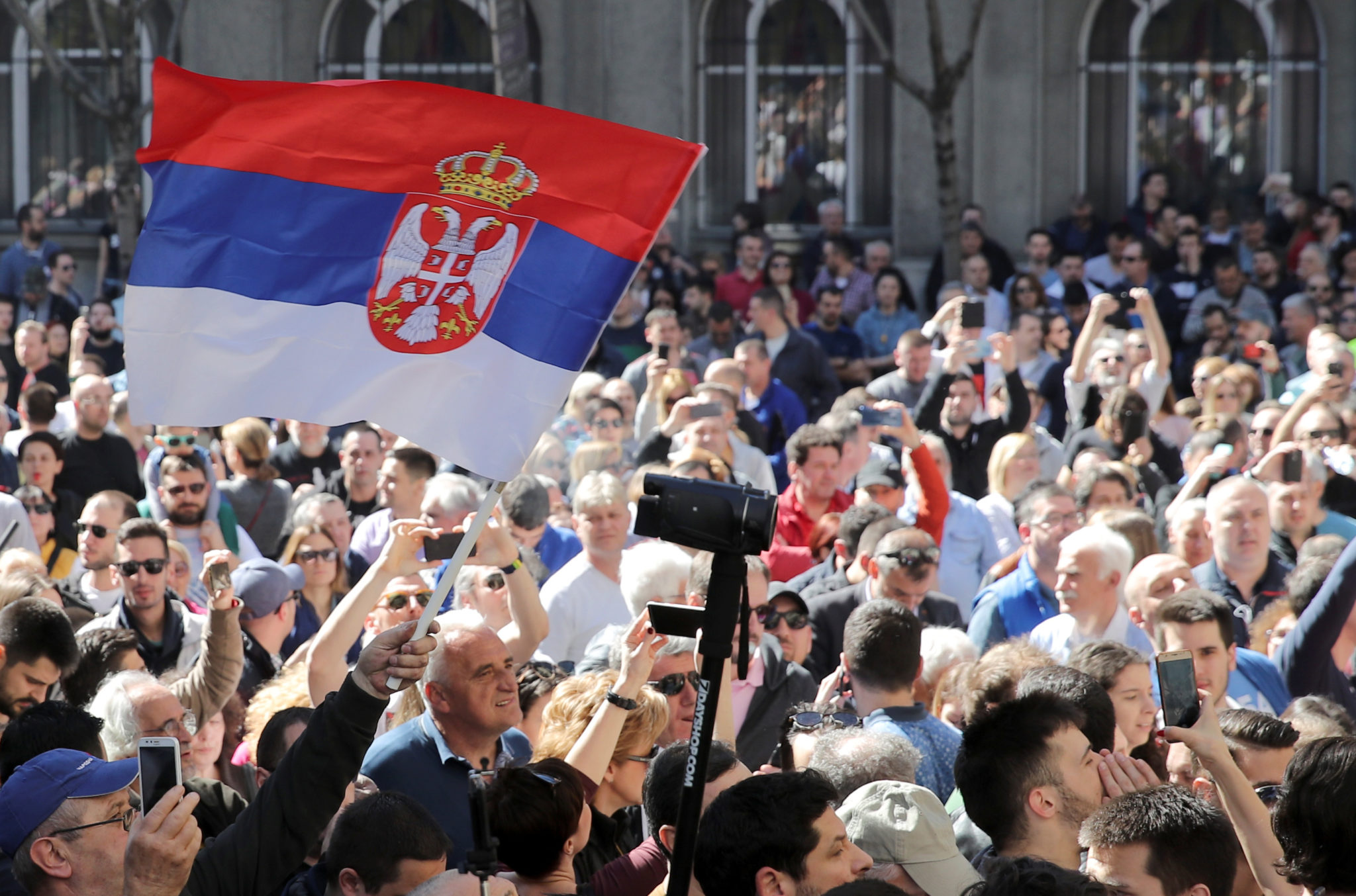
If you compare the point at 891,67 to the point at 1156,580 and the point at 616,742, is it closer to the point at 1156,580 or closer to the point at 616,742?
the point at 1156,580

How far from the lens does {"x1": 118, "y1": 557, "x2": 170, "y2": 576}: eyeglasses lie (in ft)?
20.8

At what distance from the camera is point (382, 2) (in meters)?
20.9

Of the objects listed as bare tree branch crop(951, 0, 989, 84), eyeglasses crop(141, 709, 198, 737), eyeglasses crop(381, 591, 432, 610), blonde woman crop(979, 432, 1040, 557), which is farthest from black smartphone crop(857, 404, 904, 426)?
bare tree branch crop(951, 0, 989, 84)

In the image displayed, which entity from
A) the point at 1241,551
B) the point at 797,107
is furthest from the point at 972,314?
the point at 797,107

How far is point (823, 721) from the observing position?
482 cm

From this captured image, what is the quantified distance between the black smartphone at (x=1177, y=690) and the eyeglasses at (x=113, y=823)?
2188 millimetres

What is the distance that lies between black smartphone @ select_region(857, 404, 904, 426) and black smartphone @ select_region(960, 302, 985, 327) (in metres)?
2.26

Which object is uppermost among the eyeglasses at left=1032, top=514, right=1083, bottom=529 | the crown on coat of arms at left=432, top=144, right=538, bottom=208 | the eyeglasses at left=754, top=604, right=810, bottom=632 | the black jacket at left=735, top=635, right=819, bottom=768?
the crown on coat of arms at left=432, top=144, right=538, bottom=208

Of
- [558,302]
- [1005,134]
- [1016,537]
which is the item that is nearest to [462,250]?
[558,302]

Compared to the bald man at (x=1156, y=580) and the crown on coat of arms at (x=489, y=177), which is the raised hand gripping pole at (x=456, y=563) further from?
the bald man at (x=1156, y=580)

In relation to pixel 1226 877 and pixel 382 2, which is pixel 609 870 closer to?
pixel 1226 877

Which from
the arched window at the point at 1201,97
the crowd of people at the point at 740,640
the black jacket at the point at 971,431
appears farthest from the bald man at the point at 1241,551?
the arched window at the point at 1201,97

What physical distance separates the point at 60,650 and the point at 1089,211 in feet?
47.6

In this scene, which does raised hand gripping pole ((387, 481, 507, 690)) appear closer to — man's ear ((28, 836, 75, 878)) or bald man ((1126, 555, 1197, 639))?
man's ear ((28, 836, 75, 878))
